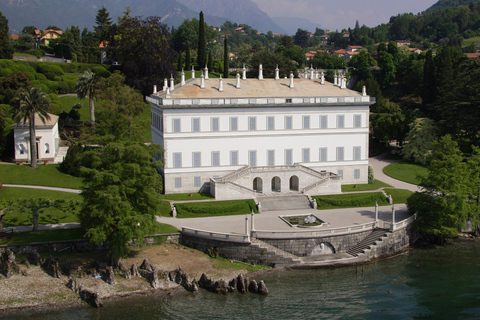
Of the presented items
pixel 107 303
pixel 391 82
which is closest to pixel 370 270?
pixel 107 303

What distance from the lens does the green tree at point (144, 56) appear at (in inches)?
3152

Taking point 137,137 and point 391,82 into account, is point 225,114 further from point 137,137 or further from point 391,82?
point 391,82

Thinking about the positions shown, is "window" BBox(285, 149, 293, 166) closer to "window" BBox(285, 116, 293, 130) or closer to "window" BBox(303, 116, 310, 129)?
"window" BBox(285, 116, 293, 130)

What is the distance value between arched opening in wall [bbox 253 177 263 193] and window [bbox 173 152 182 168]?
7.93m

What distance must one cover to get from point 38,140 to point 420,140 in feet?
152

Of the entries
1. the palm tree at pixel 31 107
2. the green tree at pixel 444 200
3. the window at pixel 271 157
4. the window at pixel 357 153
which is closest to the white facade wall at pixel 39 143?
the palm tree at pixel 31 107

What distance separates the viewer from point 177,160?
172ft

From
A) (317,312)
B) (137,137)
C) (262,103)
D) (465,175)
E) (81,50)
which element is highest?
(81,50)

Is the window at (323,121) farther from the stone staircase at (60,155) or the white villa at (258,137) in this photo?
the stone staircase at (60,155)

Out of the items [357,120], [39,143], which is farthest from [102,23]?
[357,120]

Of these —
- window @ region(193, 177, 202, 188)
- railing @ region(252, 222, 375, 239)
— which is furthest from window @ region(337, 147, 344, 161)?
window @ region(193, 177, 202, 188)

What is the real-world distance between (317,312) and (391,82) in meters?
94.8

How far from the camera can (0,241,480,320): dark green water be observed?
33.1 m

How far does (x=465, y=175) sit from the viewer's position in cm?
4716
